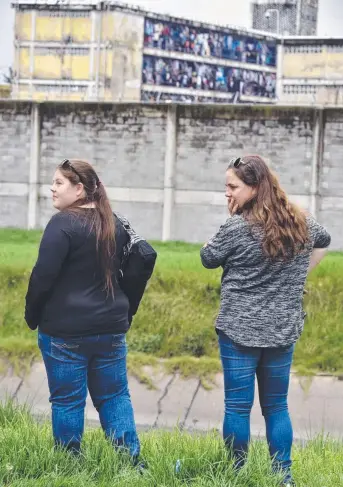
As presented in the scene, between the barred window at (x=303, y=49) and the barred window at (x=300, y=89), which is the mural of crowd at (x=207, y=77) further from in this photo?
the barred window at (x=303, y=49)

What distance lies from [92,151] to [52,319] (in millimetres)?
17376

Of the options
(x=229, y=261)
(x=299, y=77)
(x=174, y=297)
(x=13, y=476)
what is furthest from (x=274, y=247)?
(x=299, y=77)

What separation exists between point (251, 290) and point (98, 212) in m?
0.82

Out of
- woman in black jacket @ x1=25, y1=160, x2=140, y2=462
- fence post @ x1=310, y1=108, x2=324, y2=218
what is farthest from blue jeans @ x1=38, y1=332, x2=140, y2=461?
fence post @ x1=310, y1=108, x2=324, y2=218

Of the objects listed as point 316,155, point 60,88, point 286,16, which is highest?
point 286,16

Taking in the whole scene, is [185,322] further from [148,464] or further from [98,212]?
[98,212]

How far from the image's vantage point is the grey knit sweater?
4555 mm

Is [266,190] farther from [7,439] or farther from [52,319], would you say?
[7,439]

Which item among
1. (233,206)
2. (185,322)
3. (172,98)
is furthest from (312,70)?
(233,206)

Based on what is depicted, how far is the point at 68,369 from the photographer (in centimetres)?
459

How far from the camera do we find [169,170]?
70.5 feet

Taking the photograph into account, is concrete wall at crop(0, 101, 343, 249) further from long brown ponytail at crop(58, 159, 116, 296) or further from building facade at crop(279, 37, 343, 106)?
building facade at crop(279, 37, 343, 106)

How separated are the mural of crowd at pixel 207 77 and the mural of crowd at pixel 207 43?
3.06ft

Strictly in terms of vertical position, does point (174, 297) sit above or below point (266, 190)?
below
